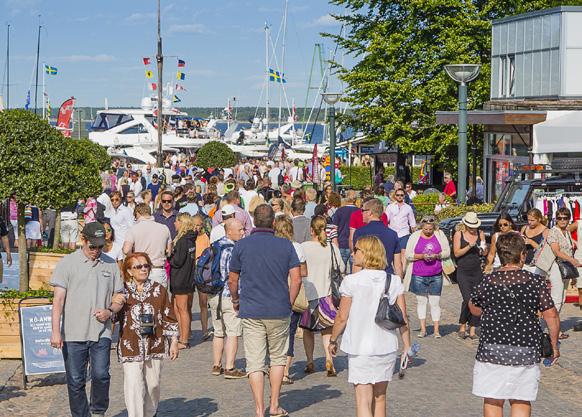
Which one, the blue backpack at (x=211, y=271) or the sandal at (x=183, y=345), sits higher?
the blue backpack at (x=211, y=271)

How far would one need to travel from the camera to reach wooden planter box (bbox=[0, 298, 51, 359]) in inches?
470

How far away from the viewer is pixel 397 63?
38.0 m

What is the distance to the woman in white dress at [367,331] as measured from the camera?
8008mm

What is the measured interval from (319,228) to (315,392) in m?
1.77

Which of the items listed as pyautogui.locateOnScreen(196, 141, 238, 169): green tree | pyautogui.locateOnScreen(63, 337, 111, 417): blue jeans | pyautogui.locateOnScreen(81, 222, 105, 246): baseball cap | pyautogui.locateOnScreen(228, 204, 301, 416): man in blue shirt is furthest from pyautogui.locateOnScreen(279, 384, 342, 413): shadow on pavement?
pyautogui.locateOnScreen(196, 141, 238, 169): green tree

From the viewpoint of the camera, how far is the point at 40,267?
15648 millimetres

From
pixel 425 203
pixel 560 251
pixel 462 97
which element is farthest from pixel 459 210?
pixel 560 251

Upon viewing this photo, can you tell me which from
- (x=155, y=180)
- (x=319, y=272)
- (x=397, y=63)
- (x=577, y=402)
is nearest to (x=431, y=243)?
(x=319, y=272)

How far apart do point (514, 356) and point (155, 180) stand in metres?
23.1

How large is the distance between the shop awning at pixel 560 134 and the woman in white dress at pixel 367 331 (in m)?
17.3

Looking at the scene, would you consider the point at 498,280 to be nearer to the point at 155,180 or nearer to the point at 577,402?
the point at 577,402

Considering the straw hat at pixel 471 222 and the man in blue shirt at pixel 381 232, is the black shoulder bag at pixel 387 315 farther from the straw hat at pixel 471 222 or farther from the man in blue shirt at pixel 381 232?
the straw hat at pixel 471 222

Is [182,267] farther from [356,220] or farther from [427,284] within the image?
[356,220]

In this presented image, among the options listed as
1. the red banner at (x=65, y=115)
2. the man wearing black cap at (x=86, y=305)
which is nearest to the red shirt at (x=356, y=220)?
the man wearing black cap at (x=86, y=305)
